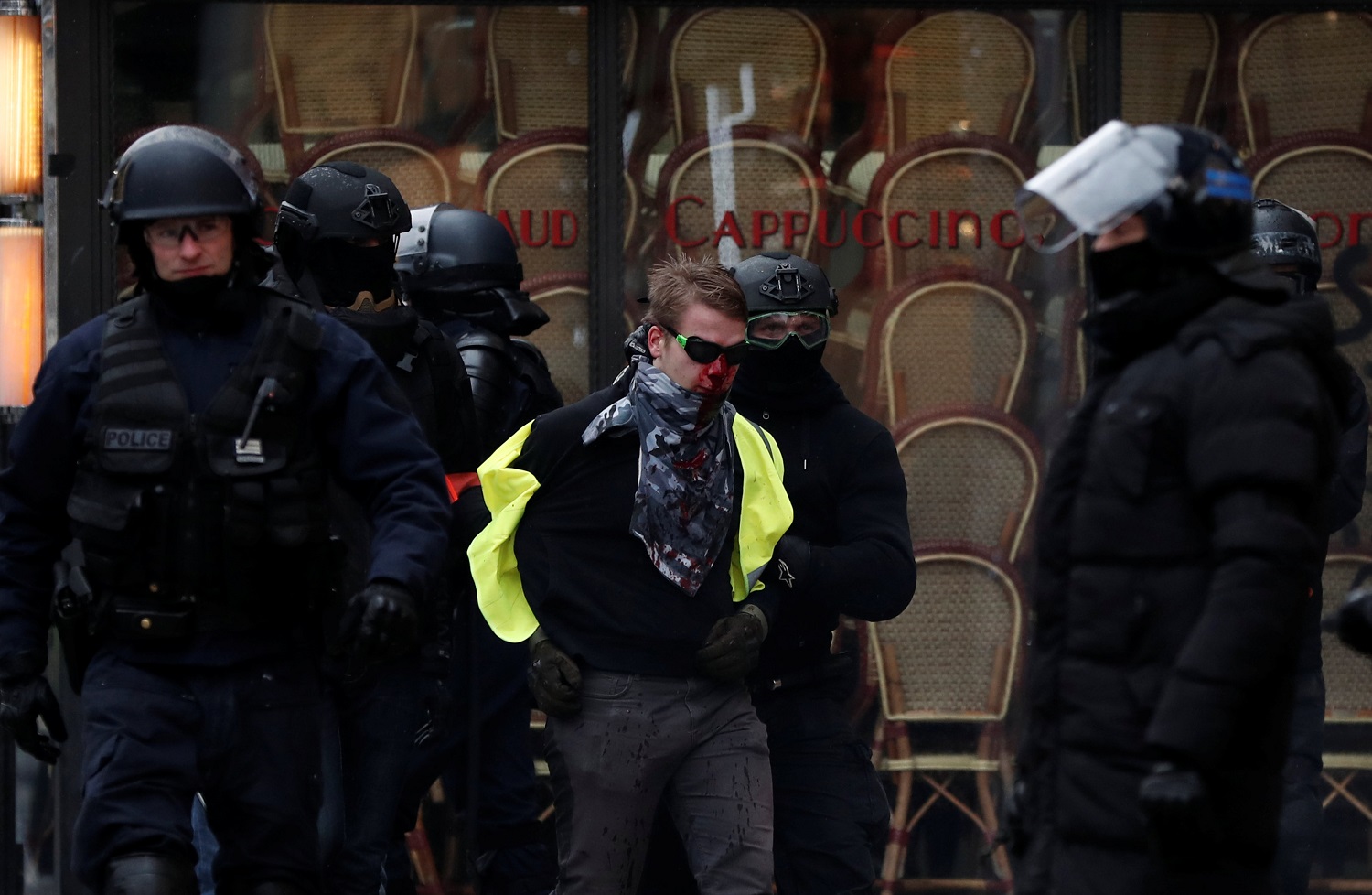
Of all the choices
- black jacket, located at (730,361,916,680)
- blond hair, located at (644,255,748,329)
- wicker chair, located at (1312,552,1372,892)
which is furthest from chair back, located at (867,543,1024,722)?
blond hair, located at (644,255,748,329)

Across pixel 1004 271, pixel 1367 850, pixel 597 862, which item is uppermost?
pixel 1004 271

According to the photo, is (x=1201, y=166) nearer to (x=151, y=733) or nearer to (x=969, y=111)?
(x=151, y=733)

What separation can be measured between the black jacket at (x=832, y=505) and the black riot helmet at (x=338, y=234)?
102 cm

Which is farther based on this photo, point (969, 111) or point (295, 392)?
point (969, 111)

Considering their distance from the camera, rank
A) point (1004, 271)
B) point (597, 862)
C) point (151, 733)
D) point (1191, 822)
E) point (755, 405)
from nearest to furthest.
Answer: point (1191, 822), point (151, 733), point (597, 862), point (755, 405), point (1004, 271)

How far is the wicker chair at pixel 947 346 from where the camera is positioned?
7.25m

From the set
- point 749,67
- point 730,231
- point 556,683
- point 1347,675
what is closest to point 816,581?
point 556,683

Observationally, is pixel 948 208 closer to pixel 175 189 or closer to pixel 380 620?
pixel 175 189

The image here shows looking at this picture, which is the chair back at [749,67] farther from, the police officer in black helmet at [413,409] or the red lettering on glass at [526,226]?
the police officer in black helmet at [413,409]

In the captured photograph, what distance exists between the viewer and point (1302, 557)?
10.7ft

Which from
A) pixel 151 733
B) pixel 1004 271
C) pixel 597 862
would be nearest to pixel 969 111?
pixel 1004 271

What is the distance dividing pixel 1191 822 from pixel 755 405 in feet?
8.59

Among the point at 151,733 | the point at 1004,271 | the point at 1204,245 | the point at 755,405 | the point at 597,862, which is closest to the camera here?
the point at 1204,245

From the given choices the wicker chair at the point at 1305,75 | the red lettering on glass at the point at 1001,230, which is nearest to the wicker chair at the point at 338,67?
the red lettering on glass at the point at 1001,230
